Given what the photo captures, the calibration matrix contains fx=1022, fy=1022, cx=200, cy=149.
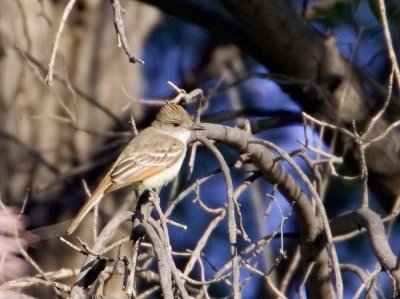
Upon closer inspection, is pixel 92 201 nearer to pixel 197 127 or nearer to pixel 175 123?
pixel 175 123

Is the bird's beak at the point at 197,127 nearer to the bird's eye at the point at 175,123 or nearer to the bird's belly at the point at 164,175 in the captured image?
the bird's eye at the point at 175,123

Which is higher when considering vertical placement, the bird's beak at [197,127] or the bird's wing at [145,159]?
the bird's beak at [197,127]

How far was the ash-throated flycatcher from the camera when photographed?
495cm

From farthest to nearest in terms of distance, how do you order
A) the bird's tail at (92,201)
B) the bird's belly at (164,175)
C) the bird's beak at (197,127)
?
the bird's belly at (164,175) → the bird's tail at (92,201) → the bird's beak at (197,127)

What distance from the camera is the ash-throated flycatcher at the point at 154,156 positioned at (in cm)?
495

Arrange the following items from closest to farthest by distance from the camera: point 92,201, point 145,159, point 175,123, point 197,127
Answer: point 197,127
point 92,201
point 175,123
point 145,159

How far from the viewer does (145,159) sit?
5.22 meters

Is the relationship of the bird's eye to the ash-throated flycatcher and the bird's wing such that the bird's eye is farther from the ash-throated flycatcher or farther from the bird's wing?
the bird's wing

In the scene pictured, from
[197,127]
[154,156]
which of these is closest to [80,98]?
[154,156]

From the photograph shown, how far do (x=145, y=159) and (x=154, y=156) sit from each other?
0.18 feet

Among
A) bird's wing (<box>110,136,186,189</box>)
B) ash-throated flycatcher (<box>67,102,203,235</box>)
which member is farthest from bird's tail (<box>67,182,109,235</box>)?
bird's wing (<box>110,136,186,189</box>)

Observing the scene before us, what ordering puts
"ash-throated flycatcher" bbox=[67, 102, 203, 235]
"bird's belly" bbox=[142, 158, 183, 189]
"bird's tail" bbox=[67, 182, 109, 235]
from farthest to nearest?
1. "bird's belly" bbox=[142, 158, 183, 189]
2. "ash-throated flycatcher" bbox=[67, 102, 203, 235]
3. "bird's tail" bbox=[67, 182, 109, 235]

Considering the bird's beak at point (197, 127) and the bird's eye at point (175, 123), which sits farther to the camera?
the bird's eye at point (175, 123)

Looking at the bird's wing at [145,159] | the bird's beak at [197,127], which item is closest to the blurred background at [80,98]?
the bird's wing at [145,159]
